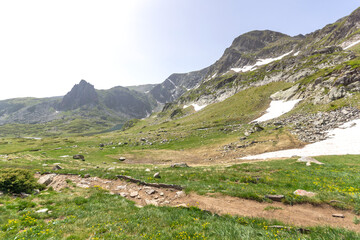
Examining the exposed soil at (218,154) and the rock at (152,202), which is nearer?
the rock at (152,202)

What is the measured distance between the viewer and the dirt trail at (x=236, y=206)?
8516mm

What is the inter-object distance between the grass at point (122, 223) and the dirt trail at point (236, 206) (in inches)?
47.0

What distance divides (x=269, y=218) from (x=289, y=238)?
2.70 meters

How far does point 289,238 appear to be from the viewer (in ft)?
21.2

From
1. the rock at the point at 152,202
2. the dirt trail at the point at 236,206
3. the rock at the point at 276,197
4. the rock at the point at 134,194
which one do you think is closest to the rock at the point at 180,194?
the dirt trail at the point at 236,206

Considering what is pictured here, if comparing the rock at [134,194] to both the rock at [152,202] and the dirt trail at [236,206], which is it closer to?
the dirt trail at [236,206]

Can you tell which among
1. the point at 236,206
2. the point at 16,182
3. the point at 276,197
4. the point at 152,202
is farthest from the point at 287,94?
the point at 16,182

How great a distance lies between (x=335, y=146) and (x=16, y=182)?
4957cm

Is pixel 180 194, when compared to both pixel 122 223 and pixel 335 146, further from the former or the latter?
pixel 335 146

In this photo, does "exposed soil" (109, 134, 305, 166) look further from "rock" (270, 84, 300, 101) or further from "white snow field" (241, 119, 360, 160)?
"rock" (270, 84, 300, 101)

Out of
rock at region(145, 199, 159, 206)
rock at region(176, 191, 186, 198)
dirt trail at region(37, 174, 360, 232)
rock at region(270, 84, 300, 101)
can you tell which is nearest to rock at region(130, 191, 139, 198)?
dirt trail at region(37, 174, 360, 232)

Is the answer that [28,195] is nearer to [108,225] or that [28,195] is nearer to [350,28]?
[108,225]

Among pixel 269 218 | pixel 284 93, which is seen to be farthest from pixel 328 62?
pixel 269 218

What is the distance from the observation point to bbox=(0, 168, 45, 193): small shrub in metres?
13.2
